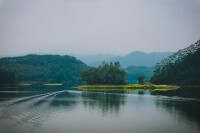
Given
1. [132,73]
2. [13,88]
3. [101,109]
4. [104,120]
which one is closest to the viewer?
[104,120]

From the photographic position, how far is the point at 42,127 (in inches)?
313

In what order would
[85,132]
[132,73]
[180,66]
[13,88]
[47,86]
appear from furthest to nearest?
1. [132,73]
2. [47,86]
3. [180,66]
4. [13,88]
5. [85,132]

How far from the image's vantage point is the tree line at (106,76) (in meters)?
Result: 24.5

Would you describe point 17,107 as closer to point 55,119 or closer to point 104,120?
point 55,119

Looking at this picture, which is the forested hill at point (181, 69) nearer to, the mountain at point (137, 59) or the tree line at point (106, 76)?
the tree line at point (106, 76)

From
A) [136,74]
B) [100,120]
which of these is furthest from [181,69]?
[100,120]

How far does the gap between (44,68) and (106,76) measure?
17.7 ft

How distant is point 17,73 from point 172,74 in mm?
10395

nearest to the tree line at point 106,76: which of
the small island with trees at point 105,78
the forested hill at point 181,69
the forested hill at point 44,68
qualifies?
the small island with trees at point 105,78

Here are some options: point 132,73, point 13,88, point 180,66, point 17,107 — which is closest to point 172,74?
point 180,66

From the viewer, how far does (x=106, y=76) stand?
81.0ft

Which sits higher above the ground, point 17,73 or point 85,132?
point 17,73

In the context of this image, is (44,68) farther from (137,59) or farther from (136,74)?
(137,59)

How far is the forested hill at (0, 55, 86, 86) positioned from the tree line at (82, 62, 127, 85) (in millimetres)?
2498
